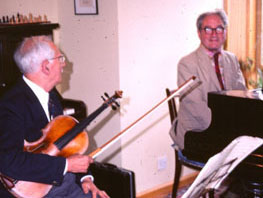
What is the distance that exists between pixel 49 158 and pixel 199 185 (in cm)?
75

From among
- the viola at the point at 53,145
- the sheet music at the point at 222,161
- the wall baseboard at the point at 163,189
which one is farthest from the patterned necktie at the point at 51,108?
the wall baseboard at the point at 163,189

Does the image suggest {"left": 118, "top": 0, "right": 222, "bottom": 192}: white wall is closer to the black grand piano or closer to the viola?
the black grand piano

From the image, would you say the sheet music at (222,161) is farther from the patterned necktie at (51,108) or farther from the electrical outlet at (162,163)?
the electrical outlet at (162,163)

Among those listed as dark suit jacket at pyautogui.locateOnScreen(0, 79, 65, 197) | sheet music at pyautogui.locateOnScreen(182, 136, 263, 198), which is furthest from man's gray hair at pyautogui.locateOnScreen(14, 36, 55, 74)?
sheet music at pyautogui.locateOnScreen(182, 136, 263, 198)

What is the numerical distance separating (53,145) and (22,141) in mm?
152

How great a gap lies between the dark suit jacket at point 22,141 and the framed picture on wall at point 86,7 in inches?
57.4

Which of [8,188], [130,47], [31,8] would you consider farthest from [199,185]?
[31,8]

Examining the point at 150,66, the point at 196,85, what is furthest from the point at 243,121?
the point at 150,66

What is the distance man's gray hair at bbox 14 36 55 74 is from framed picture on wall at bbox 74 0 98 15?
1.35 meters

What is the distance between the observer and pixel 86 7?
326 centimetres

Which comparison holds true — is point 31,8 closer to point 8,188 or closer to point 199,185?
point 8,188

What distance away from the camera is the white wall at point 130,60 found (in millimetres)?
3119

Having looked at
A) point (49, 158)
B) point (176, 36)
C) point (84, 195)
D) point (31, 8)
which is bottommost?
point (84, 195)

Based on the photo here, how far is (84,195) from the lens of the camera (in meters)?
2.06
